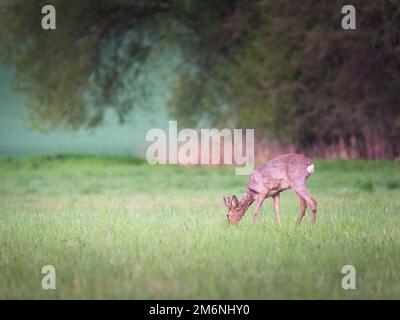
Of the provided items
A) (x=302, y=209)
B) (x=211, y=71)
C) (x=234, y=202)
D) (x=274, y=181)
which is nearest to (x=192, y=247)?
(x=234, y=202)

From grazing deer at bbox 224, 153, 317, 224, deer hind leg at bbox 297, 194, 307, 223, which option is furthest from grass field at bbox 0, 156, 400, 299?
grazing deer at bbox 224, 153, 317, 224

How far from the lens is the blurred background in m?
27.1

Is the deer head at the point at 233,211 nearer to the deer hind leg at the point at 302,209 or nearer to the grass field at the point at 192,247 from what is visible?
the grass field at the point at 192,247

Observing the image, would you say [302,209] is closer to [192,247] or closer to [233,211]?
[233,211]

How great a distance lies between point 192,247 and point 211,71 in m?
21.6

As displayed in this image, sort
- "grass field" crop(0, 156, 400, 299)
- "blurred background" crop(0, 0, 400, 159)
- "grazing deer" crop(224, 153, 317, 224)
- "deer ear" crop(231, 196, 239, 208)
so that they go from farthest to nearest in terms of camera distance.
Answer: "blurred background" crop(0, 0, 400, 159)
"grazing deer" crop(224, 153, 317, 224)
"deer ear" crop(231, 196, 239, 208)
"grass field" crop(0, 156, 400, 299)

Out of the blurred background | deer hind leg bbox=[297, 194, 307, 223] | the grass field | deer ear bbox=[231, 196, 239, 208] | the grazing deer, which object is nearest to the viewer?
the grass field

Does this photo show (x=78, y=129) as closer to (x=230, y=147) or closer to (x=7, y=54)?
(x=7, y=54)

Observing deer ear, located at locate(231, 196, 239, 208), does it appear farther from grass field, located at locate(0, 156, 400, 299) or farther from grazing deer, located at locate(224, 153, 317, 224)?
grass field, located at locate(0, 156, 400, 299)

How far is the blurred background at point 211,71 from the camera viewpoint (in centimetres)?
2712

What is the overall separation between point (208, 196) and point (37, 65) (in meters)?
14.1

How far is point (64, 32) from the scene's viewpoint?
30.7 m

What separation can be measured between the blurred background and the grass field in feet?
25.5
